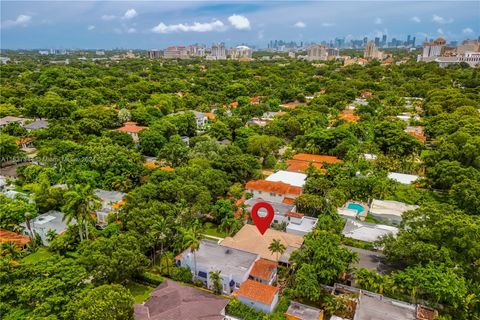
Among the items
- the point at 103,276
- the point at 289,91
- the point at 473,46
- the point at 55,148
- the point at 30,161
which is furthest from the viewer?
the point at 473,46

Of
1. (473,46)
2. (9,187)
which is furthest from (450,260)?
(473,46)

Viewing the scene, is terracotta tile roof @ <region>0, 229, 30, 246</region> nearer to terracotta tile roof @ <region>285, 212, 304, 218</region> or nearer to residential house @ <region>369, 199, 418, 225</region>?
terracotta tile roof @ <region>285, 212, 304, 218</region>

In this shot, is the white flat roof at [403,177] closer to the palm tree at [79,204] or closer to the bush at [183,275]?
the bush at [183,275]

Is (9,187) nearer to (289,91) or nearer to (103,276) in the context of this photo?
(103,276)

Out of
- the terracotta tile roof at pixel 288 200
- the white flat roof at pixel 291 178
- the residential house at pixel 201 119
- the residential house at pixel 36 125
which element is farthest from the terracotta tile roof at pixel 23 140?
the terracotta tile roof at pixel 288 200

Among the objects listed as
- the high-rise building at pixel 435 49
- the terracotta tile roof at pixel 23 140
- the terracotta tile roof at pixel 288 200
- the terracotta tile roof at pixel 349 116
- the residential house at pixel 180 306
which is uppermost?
the high-rise building at pixel 435 49

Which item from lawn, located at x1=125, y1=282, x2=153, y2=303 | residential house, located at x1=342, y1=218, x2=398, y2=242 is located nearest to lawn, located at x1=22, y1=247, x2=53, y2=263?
lawn, located at x1=125, y1=282, x2=153, y2=303

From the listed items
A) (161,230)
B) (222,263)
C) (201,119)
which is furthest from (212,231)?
(201,119)

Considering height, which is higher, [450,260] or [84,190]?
[84,190]
